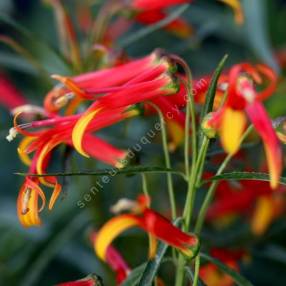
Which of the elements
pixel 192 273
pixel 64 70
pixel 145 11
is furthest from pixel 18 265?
pixel 192 273

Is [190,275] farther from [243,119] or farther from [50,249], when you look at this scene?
[50,249]

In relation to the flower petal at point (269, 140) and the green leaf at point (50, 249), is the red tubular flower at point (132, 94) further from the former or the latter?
the green leaf at point (50, 249)

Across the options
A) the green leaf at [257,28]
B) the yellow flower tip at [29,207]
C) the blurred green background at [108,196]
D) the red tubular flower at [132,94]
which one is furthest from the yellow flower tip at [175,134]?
the green leaf at [257,28]

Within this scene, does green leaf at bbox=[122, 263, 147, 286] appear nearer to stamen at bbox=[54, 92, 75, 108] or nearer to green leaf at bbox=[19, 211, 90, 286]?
stamen at bbox=[54, 92, 75, 108]

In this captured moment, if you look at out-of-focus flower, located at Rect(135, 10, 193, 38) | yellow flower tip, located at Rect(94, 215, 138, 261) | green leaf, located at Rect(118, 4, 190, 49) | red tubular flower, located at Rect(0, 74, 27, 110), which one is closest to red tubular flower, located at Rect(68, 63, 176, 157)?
yellow flower tip, located at Rect(94, 215, 138, 261)

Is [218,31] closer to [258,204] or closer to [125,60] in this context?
[258,204]
